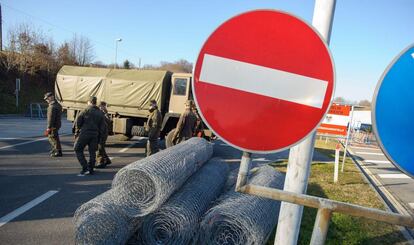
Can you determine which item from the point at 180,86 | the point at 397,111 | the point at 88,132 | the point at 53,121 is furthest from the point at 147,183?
the point at 180,86

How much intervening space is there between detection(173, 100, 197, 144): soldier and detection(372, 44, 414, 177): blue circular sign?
7414 mm

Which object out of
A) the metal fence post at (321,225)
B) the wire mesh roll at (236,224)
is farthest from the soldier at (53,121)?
the metal fence post at (321,225)

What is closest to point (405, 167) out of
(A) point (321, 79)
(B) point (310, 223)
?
(A) point (321, 79)

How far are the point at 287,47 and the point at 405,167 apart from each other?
783 mm

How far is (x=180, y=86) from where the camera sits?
10695mm

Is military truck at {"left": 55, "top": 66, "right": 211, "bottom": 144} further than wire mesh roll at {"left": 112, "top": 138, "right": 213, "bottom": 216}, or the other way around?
military truck at {"left": 55, "top": 66, "right": 211, "bottom": 144}

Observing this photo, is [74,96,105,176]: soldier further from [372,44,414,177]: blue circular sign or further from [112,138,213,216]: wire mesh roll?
[372,44,414,177]: blue circular sign

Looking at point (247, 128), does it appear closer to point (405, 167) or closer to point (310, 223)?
point (405, 167)

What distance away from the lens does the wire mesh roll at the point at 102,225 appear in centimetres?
319

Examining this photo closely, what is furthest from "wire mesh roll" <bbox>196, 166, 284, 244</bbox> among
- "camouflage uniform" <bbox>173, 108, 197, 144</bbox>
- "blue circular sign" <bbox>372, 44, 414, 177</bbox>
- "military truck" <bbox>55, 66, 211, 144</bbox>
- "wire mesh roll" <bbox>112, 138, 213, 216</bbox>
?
"military truck" <bbox>55, 66, 211, 144</bbox>

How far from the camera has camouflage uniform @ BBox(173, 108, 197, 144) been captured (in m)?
Result: 8.71

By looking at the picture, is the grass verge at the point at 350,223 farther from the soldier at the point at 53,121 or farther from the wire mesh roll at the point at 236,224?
the soldier at the point at 53,121

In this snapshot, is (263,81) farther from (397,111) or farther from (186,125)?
(186,125)

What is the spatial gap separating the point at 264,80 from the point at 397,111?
603 millimetres
